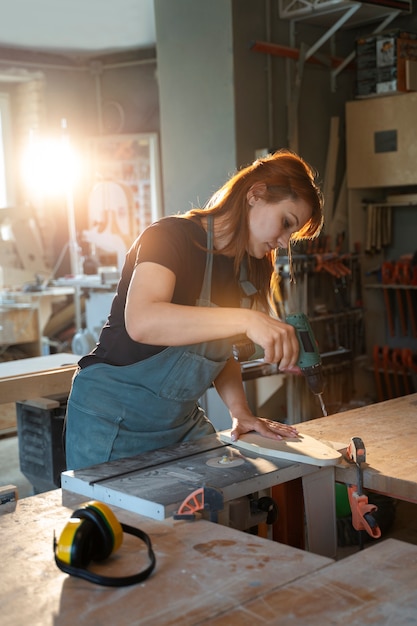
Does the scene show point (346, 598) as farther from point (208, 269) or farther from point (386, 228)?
point (386, 228)

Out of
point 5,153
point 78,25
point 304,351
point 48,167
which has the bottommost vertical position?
point 304,351

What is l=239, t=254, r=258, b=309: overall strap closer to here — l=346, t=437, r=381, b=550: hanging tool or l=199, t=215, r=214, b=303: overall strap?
l=199, t=215, r=214, b=303: overall strap

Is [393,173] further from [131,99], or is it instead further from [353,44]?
[131,99]

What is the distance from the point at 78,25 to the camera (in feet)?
23.3

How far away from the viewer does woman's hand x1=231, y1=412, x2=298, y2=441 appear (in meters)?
1.97

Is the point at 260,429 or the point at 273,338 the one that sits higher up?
the point at 273,338

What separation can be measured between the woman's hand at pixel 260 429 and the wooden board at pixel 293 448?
0.05ft

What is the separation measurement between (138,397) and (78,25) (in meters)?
5.96

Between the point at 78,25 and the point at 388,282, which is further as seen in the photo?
the point at 78,25

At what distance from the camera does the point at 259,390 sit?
15.8ft

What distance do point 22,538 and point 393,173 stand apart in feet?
13.2

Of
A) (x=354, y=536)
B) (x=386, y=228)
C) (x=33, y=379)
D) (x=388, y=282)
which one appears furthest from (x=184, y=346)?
(x=386, y=228)

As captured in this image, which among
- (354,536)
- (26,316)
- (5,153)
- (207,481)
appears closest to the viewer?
(207,481)

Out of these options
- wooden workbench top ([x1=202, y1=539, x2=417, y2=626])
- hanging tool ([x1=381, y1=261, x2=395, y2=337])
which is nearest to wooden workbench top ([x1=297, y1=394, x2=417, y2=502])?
wooden workbench top ([x1=202, y1=539, x2=417, y2=626])
